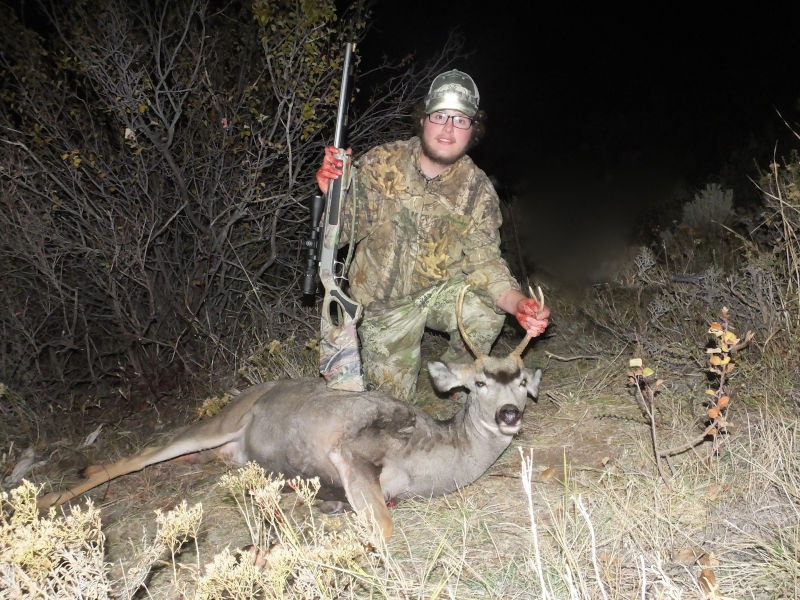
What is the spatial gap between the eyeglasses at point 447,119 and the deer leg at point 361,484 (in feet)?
7.59

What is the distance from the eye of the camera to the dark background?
956 centimetres

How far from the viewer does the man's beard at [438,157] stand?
464 centimetres

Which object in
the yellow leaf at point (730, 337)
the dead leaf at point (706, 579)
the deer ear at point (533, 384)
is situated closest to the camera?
the dead leaf at point (706, 579)

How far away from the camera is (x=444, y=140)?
4.54 metres

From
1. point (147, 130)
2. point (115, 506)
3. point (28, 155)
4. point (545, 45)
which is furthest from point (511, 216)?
point (545, 45)

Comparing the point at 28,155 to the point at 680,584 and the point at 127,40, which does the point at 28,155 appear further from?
the point at 680,584

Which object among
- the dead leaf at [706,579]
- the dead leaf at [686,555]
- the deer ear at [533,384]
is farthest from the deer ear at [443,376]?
the dead leaf at [706,579]

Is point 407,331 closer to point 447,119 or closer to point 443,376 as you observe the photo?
point 443,376

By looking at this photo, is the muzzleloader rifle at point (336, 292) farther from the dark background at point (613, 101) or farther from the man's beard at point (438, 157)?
the dark background at point (613, 101)

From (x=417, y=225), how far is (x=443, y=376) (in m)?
1.29

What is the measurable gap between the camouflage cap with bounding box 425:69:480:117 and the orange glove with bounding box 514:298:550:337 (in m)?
1.44

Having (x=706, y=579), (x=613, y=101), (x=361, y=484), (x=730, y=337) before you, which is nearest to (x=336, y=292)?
(x=361, y=484)

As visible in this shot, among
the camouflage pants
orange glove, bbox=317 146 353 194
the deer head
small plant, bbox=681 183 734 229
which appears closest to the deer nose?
the deer head

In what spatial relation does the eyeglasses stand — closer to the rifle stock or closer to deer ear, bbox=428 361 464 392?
the rifle stock
